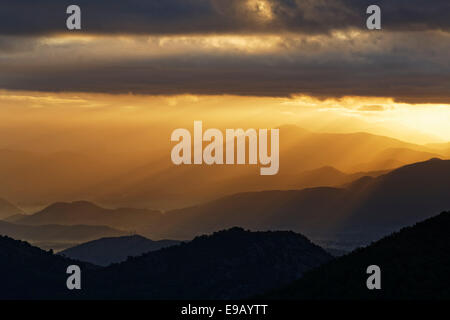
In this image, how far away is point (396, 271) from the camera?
177 m

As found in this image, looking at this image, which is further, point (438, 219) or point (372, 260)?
point (438, 219)

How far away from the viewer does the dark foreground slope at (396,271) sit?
168m

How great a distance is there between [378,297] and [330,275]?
867 inches

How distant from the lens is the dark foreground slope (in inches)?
6604
